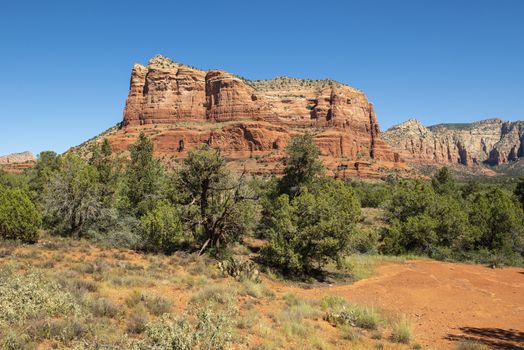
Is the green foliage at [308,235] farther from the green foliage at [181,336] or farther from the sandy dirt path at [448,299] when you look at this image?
the green foliage at [181,336]

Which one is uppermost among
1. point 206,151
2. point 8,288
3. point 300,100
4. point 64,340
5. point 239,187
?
point 300,100

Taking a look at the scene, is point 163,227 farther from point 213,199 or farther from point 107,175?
point 107,175

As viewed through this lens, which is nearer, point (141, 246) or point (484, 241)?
point (141, 246)

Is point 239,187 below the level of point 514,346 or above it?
above

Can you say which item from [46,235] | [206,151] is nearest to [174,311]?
[206,151]

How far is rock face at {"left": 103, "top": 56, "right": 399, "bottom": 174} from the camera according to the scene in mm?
114812

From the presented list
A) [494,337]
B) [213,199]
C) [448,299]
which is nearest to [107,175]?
[213,199]

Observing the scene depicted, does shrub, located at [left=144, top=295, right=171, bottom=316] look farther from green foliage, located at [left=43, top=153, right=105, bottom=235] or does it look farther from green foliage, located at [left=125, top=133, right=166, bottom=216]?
green foliage, located at [left=125, top=133, right=166, bottom=216]

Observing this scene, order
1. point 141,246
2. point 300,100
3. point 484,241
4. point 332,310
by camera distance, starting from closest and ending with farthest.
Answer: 1. point 332,310
2. point 141,246
3. point 484,241
4. point 300,100

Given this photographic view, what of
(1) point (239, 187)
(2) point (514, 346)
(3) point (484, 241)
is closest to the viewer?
(2) point (514, 346)

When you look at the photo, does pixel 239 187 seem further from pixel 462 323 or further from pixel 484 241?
pixel 484 241

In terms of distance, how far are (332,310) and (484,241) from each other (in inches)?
1009

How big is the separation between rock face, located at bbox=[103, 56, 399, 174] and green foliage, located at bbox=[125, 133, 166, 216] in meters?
80.7

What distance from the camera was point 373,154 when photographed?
5320 inches
